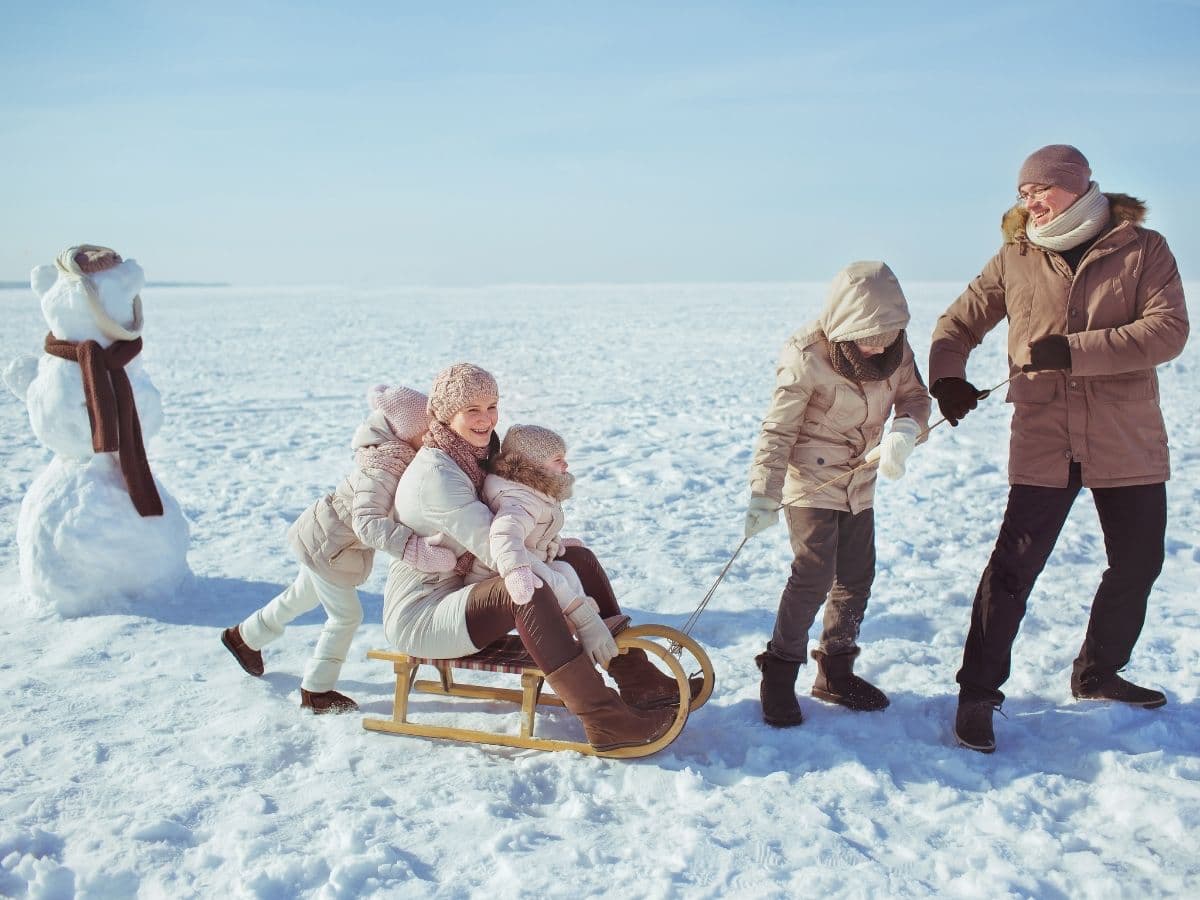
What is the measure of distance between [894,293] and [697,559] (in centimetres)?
257

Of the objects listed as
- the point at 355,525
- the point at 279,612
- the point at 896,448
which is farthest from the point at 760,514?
the point at 279,612

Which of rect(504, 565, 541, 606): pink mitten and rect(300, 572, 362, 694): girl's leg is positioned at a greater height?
rect(504, 565, 541, 606): pink mitten

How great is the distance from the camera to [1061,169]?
10.3 ft

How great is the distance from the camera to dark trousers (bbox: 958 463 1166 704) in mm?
3383

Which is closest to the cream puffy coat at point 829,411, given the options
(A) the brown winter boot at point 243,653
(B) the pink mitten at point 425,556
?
(B) the pink mitten at point 425,556

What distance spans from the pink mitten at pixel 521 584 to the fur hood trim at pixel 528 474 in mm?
325

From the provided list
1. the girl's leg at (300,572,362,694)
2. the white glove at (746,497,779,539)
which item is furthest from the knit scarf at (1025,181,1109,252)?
the girl's leg at (300,572,362,694)

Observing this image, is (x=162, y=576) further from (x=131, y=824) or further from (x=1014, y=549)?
(x=1014, y=549)

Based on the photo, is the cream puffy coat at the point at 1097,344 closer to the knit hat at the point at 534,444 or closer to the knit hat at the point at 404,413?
the knit hat at the point at 534,444

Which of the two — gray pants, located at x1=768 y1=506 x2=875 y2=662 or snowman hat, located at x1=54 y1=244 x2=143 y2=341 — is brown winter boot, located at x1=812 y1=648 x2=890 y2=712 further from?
snowman hat, located at x1=54 y1=244 x2=143 y2=341

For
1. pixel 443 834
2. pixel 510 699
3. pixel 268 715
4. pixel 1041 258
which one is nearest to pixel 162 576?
pixel 268 715

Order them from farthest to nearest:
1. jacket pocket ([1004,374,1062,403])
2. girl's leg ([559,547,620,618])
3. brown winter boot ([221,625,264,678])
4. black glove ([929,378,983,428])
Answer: brown winter boot ([221,625,264,678]), girl's leg ([559,547,620,618]), black glove ([929,378,983,428]), jacket pocket ([1004,374,1062,403])

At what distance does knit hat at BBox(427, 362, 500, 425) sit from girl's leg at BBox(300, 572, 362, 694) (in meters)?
0.82

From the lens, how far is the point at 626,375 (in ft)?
44.2
